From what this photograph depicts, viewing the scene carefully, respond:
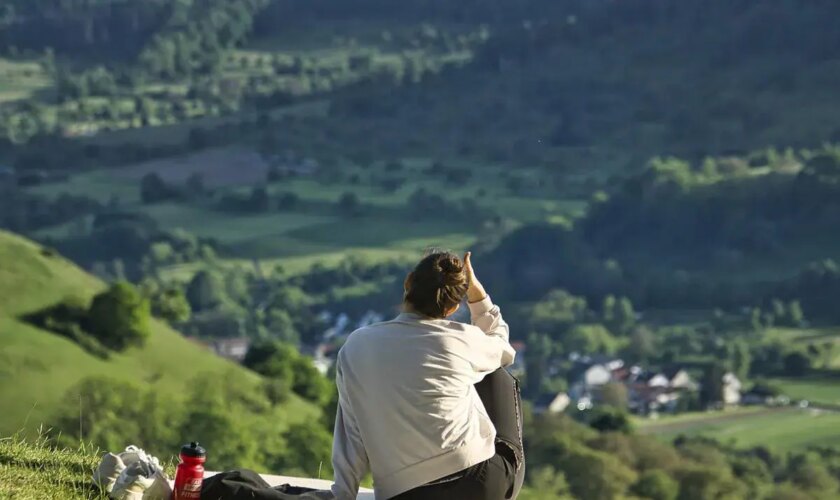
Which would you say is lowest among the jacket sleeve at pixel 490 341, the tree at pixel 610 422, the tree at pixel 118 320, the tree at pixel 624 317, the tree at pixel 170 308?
the tree at pixel 624 317

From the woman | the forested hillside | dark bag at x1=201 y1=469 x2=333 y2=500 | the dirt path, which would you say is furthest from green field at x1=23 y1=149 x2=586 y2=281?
the woman

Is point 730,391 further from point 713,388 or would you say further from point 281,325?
point 281,325

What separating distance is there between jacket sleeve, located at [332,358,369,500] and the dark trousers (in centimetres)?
20

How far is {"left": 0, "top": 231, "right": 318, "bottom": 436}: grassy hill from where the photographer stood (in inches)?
1763

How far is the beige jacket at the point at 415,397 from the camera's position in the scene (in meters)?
5.00

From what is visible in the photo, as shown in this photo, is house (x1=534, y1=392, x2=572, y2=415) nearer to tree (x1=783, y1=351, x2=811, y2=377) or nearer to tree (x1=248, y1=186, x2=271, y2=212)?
tree (x1=783, y1=351, x2=811, y2=377)

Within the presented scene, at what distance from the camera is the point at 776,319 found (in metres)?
95.2

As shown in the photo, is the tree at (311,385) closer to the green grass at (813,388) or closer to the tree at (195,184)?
the green grass at (813,388)

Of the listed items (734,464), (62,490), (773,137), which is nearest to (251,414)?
(734,464)

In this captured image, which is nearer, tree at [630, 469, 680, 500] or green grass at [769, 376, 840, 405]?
tree at [630, 469, 680, 500]

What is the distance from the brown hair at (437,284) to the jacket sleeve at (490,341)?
18 cm

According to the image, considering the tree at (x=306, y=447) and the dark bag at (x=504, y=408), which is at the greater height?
the dark bag at (x=504, y=408)

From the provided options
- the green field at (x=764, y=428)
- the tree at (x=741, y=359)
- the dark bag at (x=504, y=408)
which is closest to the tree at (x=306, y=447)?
the green field at (x=764, y=428)

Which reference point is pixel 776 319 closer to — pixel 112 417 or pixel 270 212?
pixel 270 212
